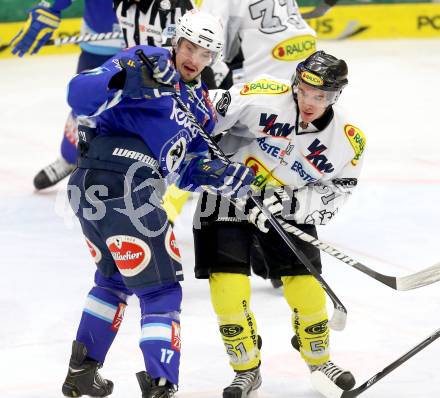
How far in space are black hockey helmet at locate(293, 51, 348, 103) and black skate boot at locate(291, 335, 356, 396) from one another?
2.84ft

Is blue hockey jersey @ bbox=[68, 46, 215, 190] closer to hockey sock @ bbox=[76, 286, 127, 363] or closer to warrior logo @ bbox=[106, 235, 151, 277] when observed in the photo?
warrior logo @ bbox=[106, 235, 151, 277]

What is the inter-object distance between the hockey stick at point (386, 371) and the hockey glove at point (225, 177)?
2.24ft

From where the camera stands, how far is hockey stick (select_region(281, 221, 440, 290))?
3.30m

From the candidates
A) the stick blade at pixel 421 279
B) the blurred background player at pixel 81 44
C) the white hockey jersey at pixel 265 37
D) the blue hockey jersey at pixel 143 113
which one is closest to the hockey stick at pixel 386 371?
the stick blade at pixel 421 279

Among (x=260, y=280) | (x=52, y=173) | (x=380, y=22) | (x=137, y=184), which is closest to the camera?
(x=137, y=184)

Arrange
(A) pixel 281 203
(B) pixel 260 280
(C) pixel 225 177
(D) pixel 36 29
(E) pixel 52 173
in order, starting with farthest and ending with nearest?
(E) pixel 52 173 < (D) pixel 36 29 < (B) pixel 260 280 < (A) pixel 281 203 < (C) pixel 225 177

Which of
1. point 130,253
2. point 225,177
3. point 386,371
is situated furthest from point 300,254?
point 130,253

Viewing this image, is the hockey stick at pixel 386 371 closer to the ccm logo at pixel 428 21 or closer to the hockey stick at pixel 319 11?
the hockey stick at pixel 319 11

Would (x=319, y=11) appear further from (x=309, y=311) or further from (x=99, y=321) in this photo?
(x=99, y=321)

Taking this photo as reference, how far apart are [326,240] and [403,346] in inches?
52.3

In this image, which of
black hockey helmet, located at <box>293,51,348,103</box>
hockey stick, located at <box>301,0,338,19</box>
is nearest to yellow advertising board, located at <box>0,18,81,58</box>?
hockey stick, located at <box>301,0,338,19</box>

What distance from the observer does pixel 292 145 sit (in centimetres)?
355

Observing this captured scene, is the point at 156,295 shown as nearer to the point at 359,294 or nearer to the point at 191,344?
the point at 191,344

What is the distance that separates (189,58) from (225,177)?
1.24 ft
